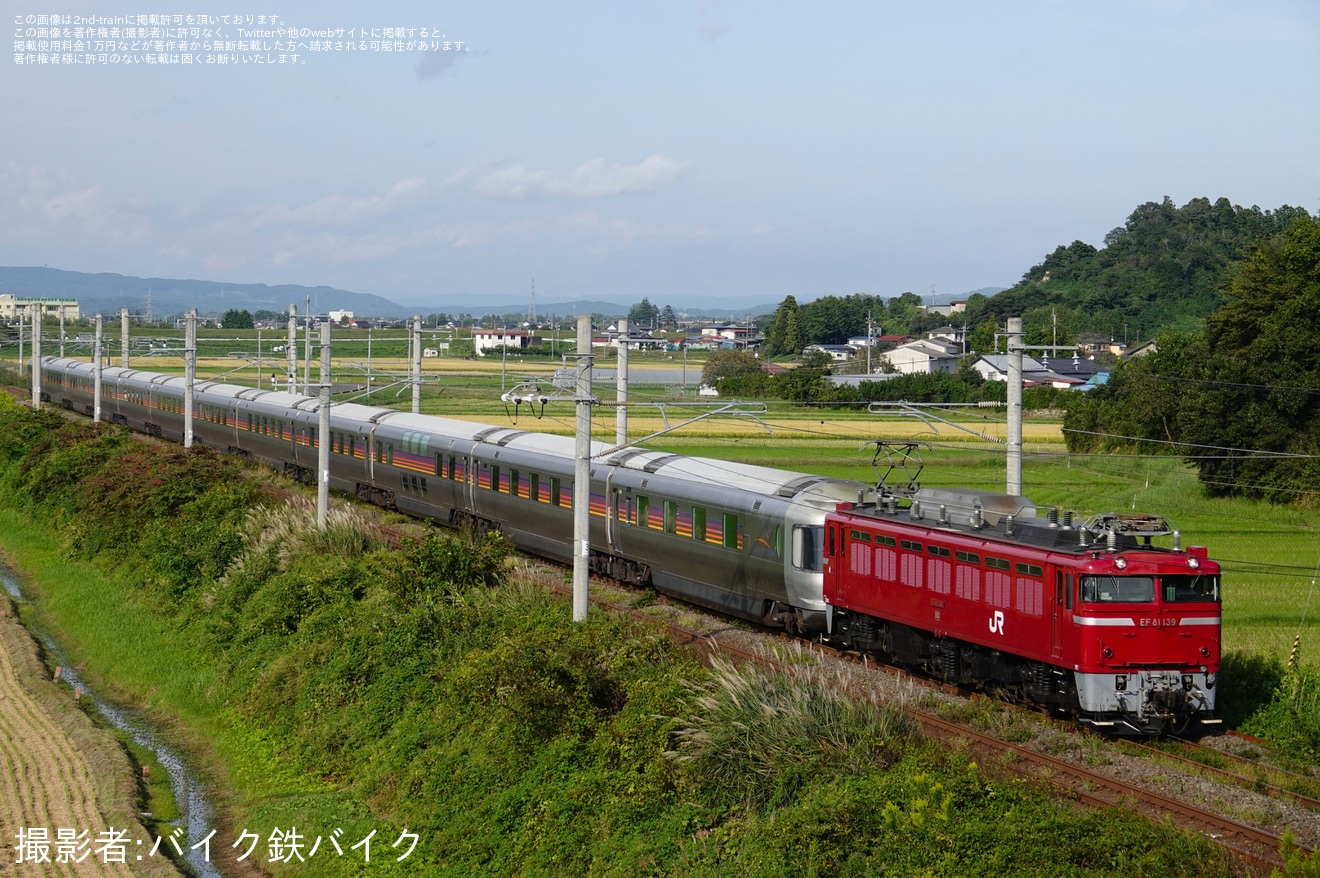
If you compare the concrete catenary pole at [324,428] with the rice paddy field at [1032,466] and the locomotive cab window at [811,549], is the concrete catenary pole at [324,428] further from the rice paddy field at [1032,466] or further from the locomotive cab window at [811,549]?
the locomotive cab window at [811,549]

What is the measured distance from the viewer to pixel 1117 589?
17922 mm

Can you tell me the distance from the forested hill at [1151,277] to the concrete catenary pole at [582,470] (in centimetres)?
11940

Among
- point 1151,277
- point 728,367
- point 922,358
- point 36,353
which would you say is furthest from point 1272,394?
point 1151,277

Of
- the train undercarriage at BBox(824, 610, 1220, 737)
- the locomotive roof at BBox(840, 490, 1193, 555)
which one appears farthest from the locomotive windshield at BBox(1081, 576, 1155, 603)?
the train undercarriage at BBox(824, 610, 1220, 737)

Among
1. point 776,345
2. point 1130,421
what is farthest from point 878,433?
point 776,345

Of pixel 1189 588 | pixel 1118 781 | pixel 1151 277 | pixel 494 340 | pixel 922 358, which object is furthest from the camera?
pixel 1151 277

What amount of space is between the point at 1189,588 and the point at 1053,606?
1884 millimetres

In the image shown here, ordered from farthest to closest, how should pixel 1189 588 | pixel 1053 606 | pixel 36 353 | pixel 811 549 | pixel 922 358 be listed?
pixel 922 358
pixel 36 353
pixel 811 549
pixel 1053 606
pixel 1189 588

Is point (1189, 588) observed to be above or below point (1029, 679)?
above

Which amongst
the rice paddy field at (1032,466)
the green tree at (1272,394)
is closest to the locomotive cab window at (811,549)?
the rice paddy field at (1032,466)

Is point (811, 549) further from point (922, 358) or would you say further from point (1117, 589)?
point (922, 358)

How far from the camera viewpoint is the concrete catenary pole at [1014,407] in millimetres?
23391

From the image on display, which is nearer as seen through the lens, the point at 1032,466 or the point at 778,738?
the point at 778,738

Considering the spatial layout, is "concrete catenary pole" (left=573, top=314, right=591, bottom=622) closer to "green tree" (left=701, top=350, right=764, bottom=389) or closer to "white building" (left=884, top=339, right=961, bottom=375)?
"green tree" (left=701, top=350, right=764, bottom=389)
